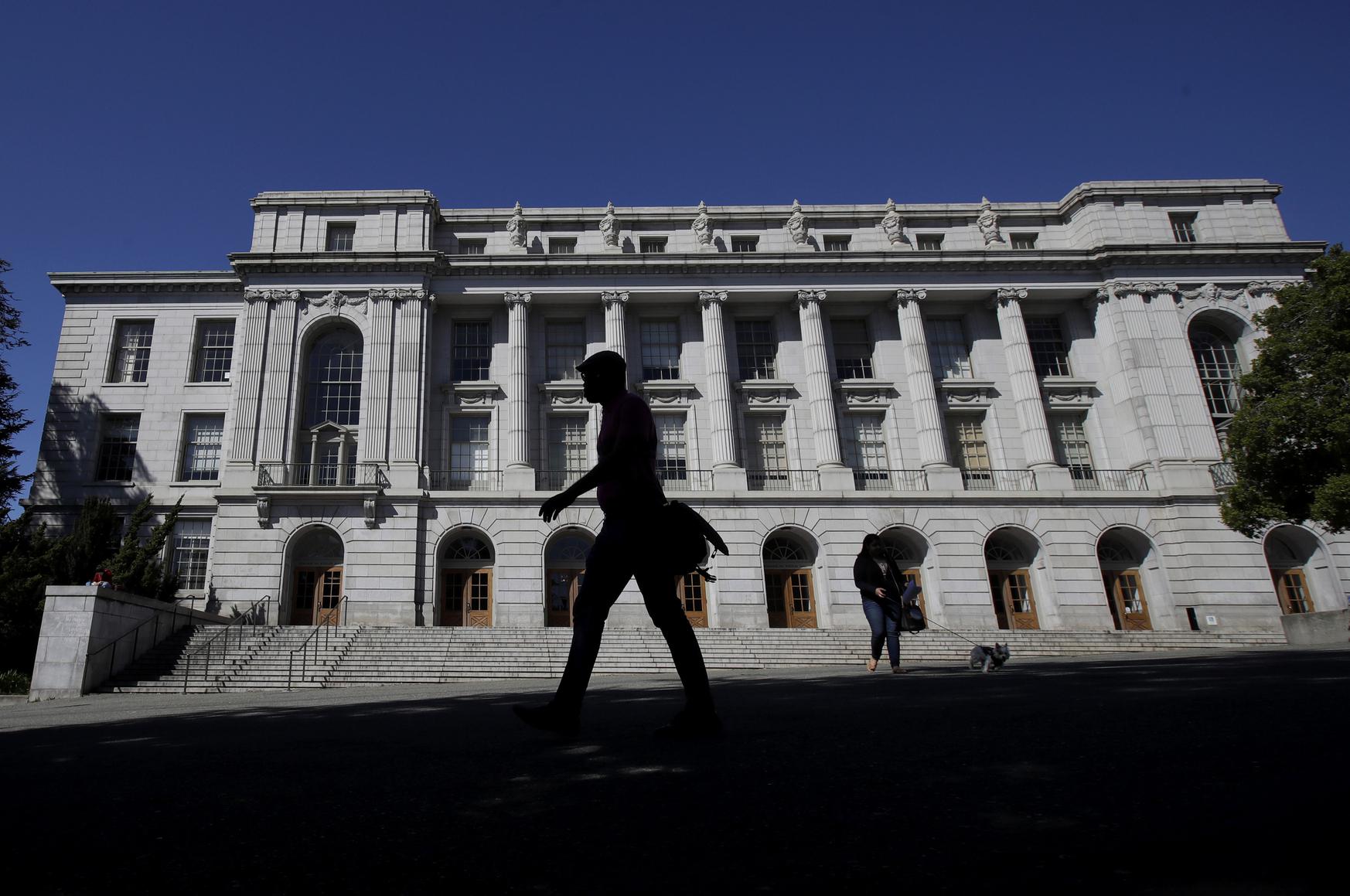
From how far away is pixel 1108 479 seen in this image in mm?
30219

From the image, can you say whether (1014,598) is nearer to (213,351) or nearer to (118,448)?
(213,351)

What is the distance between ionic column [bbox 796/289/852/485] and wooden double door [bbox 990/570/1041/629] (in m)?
6.95

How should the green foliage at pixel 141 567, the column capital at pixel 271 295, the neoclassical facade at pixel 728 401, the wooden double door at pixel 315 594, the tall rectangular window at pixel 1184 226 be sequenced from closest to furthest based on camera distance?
1. the green foliage at pixel 141 567
2. the wooden double door at pixel 315 594
3. the neoclassical facade at pixel 728 401
4. the column capital at pixel 271 295
5. the tall rectangular window at pixel 1184 226

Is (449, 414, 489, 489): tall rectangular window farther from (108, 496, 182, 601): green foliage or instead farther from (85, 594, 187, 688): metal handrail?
(85, 594, 187, 688): metal handrail

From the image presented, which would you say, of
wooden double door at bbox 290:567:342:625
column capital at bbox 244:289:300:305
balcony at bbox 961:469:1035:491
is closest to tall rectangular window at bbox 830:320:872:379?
balcony at bbox 961:469:1035:491

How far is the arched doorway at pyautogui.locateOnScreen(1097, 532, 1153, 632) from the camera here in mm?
28672

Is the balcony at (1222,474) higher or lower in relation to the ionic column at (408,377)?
lower

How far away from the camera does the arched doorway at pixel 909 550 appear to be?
28422 millimetres

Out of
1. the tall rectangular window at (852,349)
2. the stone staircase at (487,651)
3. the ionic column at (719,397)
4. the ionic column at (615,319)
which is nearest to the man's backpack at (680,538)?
the stone staircase at (487,651)

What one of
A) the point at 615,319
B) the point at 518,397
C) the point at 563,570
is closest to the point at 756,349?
the point at 615,319

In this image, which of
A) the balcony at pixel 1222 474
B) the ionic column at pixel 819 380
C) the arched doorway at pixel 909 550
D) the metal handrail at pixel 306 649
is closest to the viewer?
the metal handrail at pixel 306 649

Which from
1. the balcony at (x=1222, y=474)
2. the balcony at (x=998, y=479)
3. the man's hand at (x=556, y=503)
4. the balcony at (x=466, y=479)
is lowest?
the man's hand at (x=556, y=503)

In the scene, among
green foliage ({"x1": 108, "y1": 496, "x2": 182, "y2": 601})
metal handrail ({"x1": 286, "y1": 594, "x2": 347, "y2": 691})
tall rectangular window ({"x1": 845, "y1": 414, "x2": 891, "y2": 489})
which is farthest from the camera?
tall rectangular window ({"x1": 845, "y1": 414, "x2": 891, "y2": 489})

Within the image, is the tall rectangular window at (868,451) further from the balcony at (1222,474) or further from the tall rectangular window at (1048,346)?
the balcony at (1222,474)
